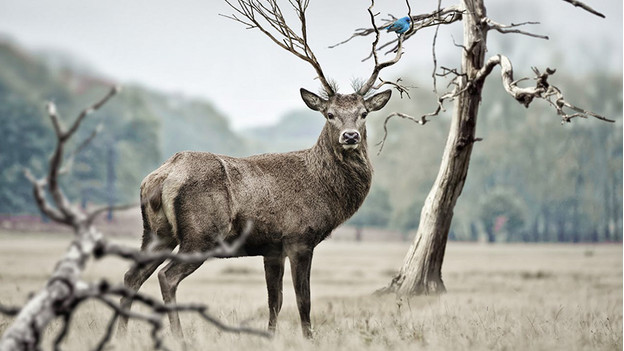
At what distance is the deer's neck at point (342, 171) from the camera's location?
23.6 ft

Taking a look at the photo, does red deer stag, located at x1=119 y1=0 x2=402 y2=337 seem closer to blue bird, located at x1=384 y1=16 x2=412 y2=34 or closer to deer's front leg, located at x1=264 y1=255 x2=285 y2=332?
deer's front leg, located at x1=264 y1=255 x2=285 y2=332

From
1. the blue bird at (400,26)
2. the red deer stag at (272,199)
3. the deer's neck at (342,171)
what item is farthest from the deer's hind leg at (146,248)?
the blue bird at (400,26)

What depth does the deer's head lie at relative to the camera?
6738 mm

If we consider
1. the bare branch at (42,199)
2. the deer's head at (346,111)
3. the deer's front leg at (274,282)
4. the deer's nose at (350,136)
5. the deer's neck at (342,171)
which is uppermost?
the deer's head at (346,111)

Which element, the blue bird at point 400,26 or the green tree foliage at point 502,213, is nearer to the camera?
the blue bird at point 400,26

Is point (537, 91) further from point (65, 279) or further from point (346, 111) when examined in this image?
point (65, 279)

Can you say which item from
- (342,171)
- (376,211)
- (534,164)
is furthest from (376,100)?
(534,164)

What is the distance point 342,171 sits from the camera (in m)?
7.26

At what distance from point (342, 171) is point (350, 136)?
0.69 meters

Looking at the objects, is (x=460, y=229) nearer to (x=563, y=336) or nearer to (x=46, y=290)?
(x=563, y=336)

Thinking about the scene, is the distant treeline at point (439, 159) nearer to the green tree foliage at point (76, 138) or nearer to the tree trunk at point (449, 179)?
the green tree foliage at point (76, 138)

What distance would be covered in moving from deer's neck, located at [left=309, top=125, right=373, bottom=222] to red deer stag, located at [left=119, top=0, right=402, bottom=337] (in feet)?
0.03

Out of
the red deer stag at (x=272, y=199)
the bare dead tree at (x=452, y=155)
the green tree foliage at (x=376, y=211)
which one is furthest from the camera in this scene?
the green tree foliage at (x=376, y=211)

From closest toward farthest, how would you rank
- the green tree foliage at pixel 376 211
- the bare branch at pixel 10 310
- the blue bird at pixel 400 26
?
1. the bare branch at pixel 10 310
2. the blue bird at pixel 400 26
3. the green tree foliage at pixel 376 211
